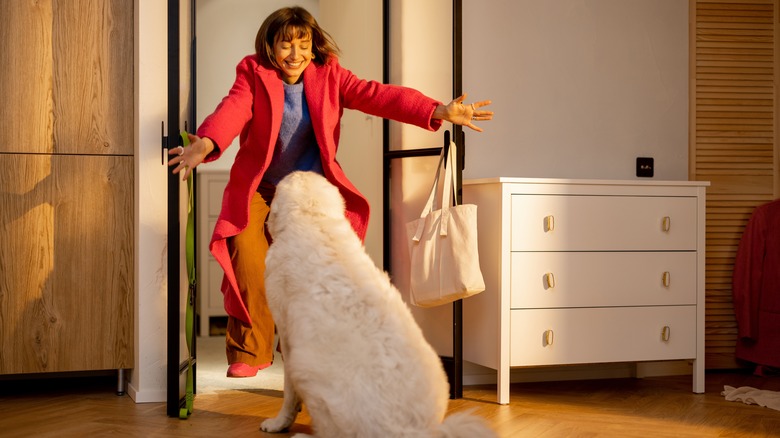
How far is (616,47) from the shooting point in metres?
4.76

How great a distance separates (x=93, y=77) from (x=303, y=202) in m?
1.81

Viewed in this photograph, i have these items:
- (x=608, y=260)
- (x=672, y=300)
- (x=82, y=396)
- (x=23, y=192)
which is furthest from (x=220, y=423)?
(x=672, y=300)

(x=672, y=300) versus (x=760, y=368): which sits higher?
(x=672, y=300)

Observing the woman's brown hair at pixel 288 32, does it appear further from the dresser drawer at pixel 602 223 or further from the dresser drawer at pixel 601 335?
the dresser drawer at pixel 601 335

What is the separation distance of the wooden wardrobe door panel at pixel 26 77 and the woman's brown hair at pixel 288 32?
4.03 ft

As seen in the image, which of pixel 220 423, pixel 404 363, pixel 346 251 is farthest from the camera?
pixel 220 423

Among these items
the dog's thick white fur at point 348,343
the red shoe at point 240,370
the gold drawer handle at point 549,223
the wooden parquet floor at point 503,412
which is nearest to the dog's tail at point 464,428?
the dog's thick white fur at point 348,343

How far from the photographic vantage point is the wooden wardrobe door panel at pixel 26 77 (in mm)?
3916

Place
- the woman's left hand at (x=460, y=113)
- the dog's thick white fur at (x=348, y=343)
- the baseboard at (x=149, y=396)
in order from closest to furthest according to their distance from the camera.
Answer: the dog's thick white fur at (x=348, y=343) < the woman's left hand at (x=460, y=113) < the baseboard at (x=149, y=396)

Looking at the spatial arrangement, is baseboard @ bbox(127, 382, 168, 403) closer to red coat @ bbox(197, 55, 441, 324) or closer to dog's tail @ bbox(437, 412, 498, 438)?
red coat @ bbox(197, 55, 441, 324)

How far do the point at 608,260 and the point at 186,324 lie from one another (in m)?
2.06

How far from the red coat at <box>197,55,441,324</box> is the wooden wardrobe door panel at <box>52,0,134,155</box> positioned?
0.89 meters

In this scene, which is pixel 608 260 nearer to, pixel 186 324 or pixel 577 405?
pixel 577 405

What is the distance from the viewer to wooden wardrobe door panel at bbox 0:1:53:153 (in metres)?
3.92
